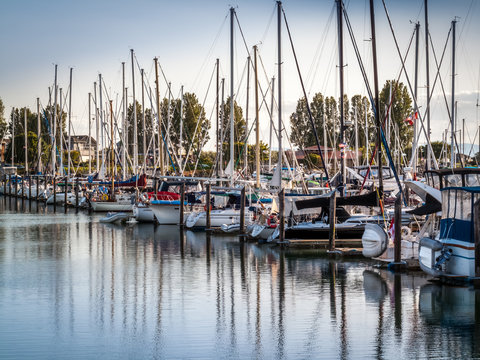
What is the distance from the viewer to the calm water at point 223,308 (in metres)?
18.7

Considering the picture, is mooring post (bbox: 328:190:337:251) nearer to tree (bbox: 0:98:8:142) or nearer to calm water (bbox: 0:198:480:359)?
calm water (bbox: 0:198:480:359)

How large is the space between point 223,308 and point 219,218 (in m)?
25.8

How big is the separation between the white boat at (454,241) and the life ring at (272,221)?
52.0 ft

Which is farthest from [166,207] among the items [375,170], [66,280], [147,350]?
[147,350]

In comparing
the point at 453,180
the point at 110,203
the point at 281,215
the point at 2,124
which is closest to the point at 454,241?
the point at 453,180

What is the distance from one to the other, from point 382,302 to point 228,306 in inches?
208

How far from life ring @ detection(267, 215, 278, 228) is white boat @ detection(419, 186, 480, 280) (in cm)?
1586

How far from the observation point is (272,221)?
139 ft

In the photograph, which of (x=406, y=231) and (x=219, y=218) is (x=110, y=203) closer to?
(x=219, y=218)

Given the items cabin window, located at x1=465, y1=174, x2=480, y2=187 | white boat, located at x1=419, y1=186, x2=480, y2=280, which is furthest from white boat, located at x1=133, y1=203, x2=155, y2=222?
cabin window, located at x1=465, y1=174, x2=480, y2=187

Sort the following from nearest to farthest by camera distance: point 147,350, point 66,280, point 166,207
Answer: point 147,350
point 66,280
point 166,207

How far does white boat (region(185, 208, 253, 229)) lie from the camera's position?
1929 inches

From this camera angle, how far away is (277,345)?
1894 cm

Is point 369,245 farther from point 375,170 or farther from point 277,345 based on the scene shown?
point 375,170
